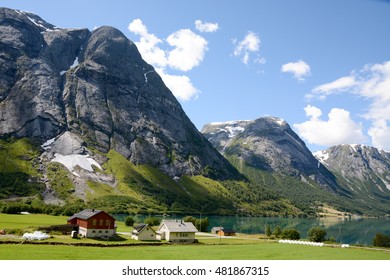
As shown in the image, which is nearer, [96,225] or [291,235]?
[96,225]

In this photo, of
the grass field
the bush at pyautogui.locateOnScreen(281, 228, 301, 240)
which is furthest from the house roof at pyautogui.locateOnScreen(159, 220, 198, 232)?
the bush at pyautogui.locateOnScreen(281, 228, 301, 240)

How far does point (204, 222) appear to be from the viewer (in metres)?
104

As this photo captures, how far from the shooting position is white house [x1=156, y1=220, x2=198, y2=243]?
7031 cm

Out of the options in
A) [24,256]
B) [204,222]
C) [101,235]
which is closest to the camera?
[24,256]

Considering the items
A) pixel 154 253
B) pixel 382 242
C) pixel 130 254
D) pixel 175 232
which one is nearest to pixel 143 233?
pixel 175 232

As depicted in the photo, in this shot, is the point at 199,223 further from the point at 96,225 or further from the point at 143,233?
the point at 96,225

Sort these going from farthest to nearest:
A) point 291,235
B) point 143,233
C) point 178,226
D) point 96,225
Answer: point 291,235 < point 178,226 < point 143,233 < point 96,225

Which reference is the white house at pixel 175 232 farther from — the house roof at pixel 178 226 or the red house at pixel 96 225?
the red house at pixel 96 225

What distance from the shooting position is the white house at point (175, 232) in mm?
70312

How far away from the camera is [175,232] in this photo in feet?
232

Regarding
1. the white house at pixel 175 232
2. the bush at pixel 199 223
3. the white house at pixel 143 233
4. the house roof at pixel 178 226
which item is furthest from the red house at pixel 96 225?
the bush at pixel 199 223
